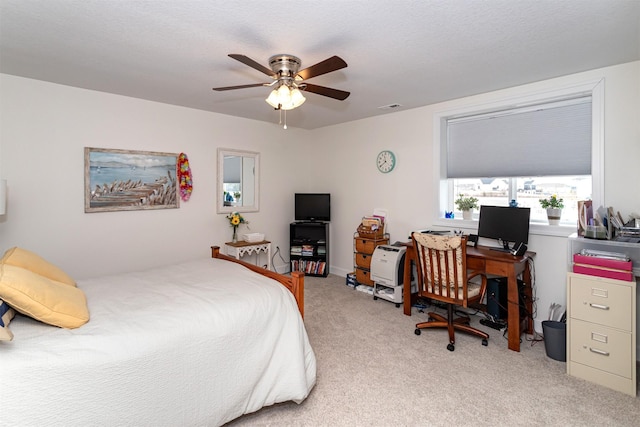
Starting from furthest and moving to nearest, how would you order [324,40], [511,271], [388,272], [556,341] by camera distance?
1. [388,272]
2. [511,271]
3. [556,341]
4. [324,40]

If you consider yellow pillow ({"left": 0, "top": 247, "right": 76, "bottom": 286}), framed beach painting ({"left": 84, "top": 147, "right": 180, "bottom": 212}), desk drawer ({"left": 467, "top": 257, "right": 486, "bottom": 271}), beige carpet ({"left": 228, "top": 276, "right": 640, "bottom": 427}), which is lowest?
beige carpet ({"left": 228, "top": 276, "right": 640, "bottom": 427})

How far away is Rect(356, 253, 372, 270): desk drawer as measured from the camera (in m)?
4.37

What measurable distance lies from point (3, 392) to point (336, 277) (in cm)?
417

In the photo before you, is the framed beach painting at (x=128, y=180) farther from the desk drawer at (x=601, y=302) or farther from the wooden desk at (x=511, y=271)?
the desk drawer at (x=601, y=302)

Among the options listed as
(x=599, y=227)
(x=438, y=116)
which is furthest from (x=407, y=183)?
(x=599, y=227)

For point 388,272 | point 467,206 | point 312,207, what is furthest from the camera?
point 312,207

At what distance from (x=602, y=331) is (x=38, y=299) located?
3562mm

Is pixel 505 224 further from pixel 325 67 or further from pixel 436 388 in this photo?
pixel 325 67

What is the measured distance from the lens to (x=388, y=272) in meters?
3.91

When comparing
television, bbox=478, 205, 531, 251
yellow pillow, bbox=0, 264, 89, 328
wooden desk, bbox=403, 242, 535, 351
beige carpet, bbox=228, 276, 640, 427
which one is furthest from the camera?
television, bbox=478, 205, 531, 251

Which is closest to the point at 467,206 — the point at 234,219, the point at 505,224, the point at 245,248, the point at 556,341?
the point at 505,224

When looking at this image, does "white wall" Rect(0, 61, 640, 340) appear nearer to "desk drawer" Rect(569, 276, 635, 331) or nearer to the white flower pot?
the white flower pot

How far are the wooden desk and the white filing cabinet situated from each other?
1.32 ft

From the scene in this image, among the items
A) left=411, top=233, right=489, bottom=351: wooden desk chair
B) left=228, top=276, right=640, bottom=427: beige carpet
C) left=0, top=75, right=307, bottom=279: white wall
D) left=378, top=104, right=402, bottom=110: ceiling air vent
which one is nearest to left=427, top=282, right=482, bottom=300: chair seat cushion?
left=411, top=233, right=489, bottom=351: wooden desk chair
